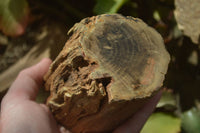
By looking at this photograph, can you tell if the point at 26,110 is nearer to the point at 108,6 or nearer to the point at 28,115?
the point at 28,115

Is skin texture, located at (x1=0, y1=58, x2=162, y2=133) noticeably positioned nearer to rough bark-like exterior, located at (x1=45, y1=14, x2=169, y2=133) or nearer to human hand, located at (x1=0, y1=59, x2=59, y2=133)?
human hand, located at (x1=0, y1=59, x2=59, y2=133)

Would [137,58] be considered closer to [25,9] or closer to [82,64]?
[82,64]

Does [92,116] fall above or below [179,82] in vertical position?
above

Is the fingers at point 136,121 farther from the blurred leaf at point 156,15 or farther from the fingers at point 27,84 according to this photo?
the blurred leaf at point 156,15

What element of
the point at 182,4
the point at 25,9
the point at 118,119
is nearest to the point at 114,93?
the point at 118,119

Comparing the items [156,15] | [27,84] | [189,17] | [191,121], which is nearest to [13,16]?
[27,84]
